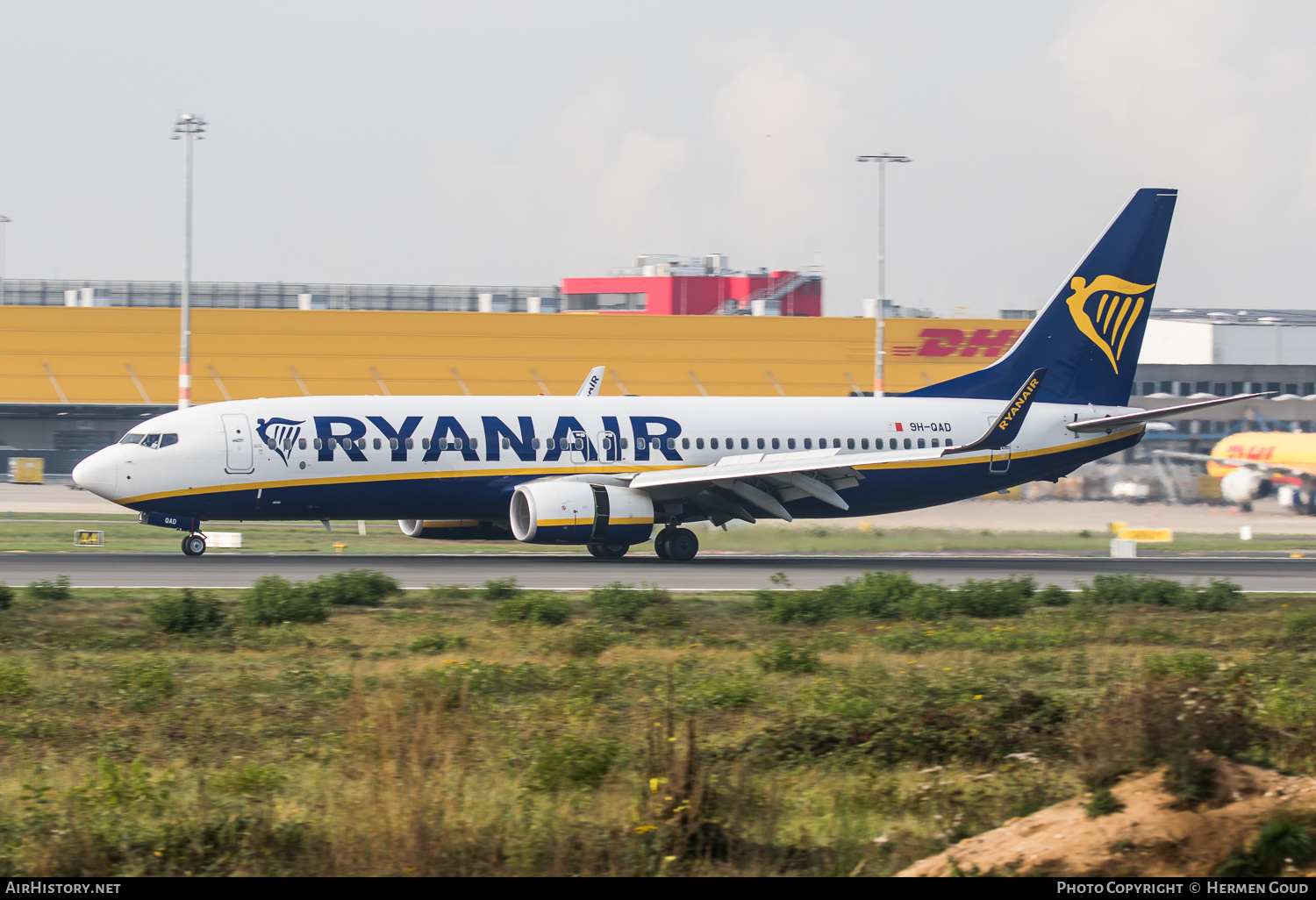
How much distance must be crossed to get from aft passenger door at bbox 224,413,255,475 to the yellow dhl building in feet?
128

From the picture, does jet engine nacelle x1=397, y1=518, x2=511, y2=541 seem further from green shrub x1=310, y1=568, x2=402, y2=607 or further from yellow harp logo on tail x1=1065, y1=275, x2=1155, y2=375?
yellow harp logo on tail x1=1065, y1=275, x2=1155, y2=375

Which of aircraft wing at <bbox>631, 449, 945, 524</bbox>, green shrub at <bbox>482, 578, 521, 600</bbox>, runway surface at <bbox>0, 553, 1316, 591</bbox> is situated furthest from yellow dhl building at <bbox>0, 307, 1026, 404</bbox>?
green shrub at <bbox>482, 578, 521, 600</bbox>

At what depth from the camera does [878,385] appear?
2122 inches

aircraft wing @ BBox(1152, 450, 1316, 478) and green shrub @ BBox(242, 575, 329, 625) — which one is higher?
aircraft wing @ BBox(1152, 450, 1316, 478)

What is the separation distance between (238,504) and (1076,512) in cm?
2539

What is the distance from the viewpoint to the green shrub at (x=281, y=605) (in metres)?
19.8

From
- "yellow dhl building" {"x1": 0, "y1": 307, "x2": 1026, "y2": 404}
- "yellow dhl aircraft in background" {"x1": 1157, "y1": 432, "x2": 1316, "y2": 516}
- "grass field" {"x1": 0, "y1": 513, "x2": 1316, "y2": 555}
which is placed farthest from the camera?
"yellow dhl building" {"x1": 0, "y1": 307, "x2": 1026, "y2": 404}

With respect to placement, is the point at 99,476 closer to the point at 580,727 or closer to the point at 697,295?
the point at 580,727

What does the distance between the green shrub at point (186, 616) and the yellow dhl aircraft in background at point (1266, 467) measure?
46726mm

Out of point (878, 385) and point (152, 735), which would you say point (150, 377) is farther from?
point (152, 735)

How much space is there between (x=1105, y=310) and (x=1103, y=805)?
31325 mm

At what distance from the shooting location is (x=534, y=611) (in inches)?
797

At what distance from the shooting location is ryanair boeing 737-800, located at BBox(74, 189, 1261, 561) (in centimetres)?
3042

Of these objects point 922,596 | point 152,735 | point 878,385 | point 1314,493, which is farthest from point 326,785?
point 1314,493
